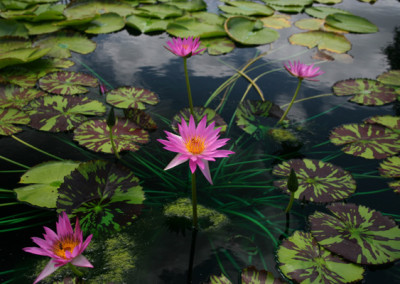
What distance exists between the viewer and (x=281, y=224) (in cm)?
155

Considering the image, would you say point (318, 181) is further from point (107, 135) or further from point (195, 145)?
point (107, 135)

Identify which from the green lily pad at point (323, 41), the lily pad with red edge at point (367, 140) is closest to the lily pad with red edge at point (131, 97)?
the lily pad with red edge at point (367, 140)

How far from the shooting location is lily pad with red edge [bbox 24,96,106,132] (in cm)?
208

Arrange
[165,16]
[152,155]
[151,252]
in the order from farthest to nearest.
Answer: [165,16], [152,155], [151,252]

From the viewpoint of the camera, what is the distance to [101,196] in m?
1.56

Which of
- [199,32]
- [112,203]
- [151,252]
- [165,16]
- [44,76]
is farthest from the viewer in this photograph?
[165,16]

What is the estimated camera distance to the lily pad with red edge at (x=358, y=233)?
134cm

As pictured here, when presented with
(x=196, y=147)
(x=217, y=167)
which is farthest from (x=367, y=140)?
(x=196, y=147)

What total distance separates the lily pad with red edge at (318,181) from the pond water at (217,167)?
0.14ft

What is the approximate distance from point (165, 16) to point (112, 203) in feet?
9.28

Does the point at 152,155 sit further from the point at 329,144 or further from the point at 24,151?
the point at 329,144

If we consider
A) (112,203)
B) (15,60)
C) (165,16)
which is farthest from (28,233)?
(165,16)

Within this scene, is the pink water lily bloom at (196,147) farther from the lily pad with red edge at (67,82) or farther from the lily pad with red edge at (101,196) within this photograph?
the lily pad with red edge at (67,82)

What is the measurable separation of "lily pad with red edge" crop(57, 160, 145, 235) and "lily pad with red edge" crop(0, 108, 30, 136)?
756mm
